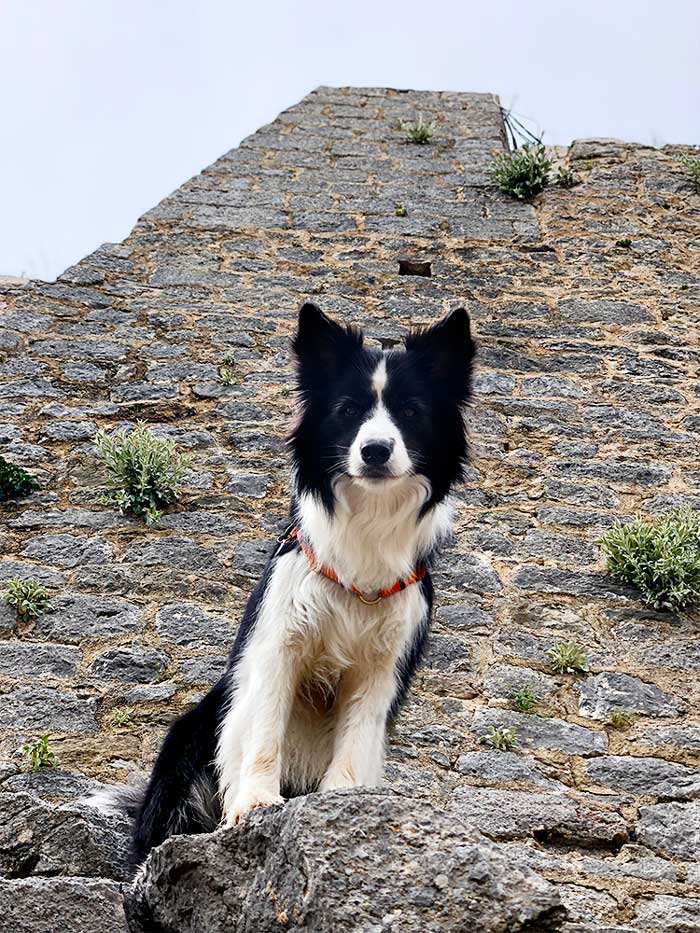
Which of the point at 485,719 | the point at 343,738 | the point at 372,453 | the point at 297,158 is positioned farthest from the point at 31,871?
the point at 297,158

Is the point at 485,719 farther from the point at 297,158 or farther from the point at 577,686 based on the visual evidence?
the point at 297,158

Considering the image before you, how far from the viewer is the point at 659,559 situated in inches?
206

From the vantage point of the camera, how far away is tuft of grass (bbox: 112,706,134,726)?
14.3 ft

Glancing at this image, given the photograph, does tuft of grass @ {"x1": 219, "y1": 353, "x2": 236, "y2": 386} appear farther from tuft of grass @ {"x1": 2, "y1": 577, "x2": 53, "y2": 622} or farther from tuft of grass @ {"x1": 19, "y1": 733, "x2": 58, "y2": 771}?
tuft of grass @ {"x1": 19, "y1": 733, "x2": 58, "y2": 771}

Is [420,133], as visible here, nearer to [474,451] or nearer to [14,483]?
[474,451]

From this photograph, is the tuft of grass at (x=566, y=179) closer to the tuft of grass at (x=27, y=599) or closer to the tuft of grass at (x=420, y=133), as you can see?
the tuft of grass at (x=420, y=133)

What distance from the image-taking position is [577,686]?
4742 mm

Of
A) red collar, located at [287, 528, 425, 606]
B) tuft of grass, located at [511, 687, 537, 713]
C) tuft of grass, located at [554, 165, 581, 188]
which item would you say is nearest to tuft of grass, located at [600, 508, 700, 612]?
tuft of grass, located at [511, 687, 537, 713]

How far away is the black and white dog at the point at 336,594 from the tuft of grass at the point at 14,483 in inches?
89.8

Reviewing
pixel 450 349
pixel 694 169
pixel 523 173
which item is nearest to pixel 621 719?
pixel 450 349

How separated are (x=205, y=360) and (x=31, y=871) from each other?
391 centimetres

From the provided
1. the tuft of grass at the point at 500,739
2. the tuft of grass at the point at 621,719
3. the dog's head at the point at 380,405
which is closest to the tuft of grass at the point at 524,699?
the tuft of grass at the point at 500,739

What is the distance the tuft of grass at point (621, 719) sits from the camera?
14.9ft

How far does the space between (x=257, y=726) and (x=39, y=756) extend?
1220 mm
